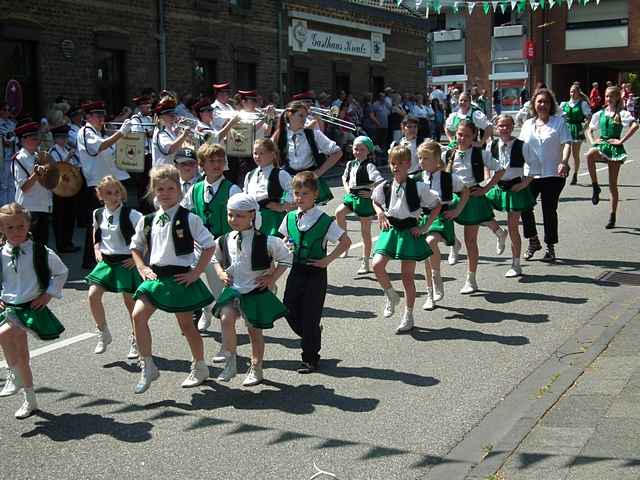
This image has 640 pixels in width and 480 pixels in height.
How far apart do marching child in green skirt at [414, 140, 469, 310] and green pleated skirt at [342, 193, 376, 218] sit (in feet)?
4.97

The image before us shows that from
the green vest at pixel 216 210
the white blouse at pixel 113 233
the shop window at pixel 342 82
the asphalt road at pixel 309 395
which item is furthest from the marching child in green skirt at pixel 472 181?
the shop window at pixel 342 82

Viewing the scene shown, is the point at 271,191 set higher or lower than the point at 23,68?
lower

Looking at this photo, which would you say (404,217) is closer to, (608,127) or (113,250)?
(113,250)

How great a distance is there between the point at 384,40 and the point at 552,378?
2938 cm

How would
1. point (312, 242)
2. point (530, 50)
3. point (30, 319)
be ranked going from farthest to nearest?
point (530, 50)
point (312, 242)
point (30, 319)

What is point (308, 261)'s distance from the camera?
6973mm

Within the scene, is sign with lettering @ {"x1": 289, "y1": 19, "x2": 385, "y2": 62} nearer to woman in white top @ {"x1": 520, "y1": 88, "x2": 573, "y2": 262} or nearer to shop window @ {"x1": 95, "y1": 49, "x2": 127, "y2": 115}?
shop window @ {"x1": 95, "y1": 49, "x2": 127, "y2": 115}

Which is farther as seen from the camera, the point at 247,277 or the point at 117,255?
the point at 117,255

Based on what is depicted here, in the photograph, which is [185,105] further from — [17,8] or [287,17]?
[287,17]

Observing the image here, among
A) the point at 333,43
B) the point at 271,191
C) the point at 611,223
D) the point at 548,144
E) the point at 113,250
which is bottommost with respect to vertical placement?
the point at 611,223

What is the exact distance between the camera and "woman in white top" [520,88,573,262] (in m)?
10.9

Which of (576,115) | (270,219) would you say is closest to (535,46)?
(576,115)

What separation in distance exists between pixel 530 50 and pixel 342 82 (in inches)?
973

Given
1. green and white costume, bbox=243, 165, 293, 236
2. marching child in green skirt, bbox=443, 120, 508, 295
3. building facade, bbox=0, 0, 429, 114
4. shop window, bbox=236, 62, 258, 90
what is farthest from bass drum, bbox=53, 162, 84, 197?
shop window, bbox=236, 62, 258, 90
